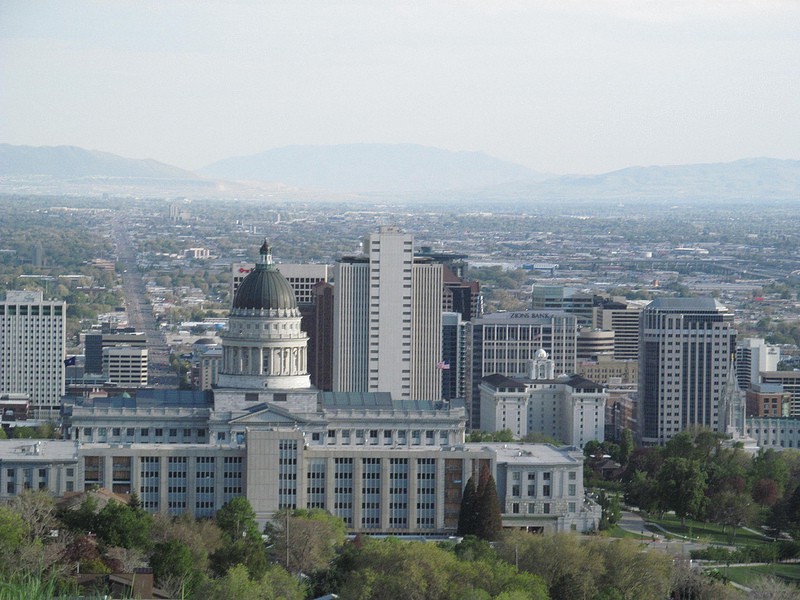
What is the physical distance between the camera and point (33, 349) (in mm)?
187125

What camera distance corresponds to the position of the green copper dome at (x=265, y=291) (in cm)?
11469

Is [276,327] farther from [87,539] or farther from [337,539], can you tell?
[87,539]

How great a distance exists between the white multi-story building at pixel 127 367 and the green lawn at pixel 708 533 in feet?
278

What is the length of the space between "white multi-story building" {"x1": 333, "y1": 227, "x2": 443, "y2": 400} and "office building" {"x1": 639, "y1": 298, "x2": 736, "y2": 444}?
20.0 metres

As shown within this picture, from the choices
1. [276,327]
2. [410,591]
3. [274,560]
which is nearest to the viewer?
[410,591]

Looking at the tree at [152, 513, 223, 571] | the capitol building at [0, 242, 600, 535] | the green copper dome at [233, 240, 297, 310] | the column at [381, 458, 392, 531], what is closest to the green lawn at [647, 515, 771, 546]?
the capitol building at [0, 242, 600, 535]

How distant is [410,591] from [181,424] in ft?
118

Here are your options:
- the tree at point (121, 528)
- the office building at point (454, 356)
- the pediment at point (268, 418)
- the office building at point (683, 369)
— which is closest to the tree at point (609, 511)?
the pediment at point (268, 418)

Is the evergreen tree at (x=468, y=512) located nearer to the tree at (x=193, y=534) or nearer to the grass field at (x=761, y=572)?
the grass field at (x=761, y=572)

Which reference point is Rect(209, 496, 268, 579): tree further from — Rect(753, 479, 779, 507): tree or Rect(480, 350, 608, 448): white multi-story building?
Rect(480, 350, 608, 448): white multi-story building

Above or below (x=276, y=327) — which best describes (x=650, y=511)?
below

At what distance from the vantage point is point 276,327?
115 m

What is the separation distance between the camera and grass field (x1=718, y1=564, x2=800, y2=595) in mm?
94562

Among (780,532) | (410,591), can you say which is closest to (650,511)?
(780,532)
